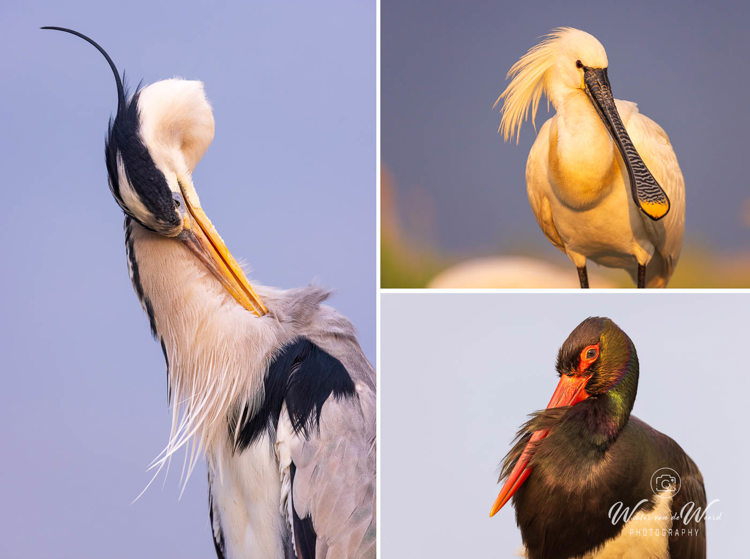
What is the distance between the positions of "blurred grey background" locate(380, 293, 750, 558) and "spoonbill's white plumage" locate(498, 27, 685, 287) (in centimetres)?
15

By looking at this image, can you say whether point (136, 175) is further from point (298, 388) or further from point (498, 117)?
point (498, 117)

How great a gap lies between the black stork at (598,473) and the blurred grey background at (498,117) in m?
0.24

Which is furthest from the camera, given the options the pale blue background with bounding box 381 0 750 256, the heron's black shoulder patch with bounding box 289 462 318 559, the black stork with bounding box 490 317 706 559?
the pale blue background with bounding box 381 0 750 256

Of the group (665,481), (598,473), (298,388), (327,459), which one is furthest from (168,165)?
(665,481)

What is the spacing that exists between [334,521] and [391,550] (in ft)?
1.12

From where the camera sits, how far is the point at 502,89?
6.00 feet

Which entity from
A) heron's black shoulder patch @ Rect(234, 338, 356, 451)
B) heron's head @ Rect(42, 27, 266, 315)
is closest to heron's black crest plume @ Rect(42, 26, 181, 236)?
heron's head @ Rect(42, 27, 266, 315)

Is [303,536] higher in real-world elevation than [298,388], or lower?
lower

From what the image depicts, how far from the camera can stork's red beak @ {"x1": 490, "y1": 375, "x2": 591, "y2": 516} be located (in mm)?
1716

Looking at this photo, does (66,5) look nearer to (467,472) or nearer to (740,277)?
(467,472)

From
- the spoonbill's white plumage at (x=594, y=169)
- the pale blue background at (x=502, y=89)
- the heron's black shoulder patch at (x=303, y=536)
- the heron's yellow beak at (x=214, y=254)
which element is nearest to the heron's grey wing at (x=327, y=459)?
the heron's black shoulder patch at (x=303, y=536)

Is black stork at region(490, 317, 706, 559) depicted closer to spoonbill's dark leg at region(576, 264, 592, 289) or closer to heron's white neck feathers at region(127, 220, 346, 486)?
spoonbill's dark leg at region(576, 264, 592, 289)

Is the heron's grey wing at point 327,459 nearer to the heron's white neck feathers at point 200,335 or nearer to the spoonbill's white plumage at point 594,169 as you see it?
the heron's white neck feathers at point 200,335

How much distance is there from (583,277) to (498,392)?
1.04ft
